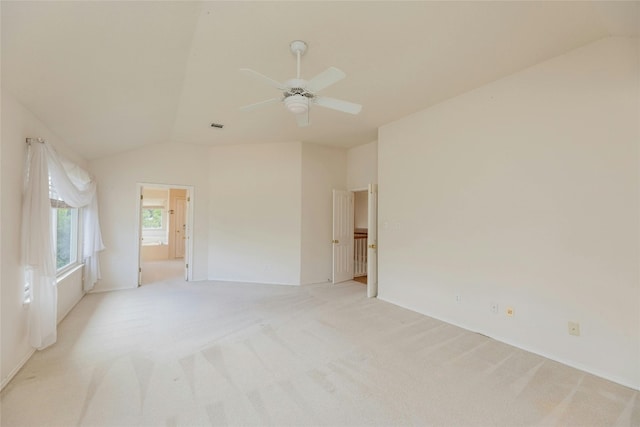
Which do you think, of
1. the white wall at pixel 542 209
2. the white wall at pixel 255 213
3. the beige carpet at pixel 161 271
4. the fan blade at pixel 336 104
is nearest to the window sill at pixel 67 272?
the beige carpet at pixel 161 271

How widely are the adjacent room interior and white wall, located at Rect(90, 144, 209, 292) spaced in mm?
541

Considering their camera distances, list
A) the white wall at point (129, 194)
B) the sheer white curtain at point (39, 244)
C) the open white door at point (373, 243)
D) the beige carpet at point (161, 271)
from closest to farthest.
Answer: the sheer white curtain at point (39, 244) < the open white door at point (373, 243) < the white wall at point (129, 194) < the beige carpet at point (161, 271)

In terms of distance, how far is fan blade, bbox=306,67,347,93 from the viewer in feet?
6.34

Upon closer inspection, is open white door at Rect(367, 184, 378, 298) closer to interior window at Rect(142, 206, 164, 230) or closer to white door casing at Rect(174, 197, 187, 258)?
white door casing at Rect(174, 197, 187, 258)

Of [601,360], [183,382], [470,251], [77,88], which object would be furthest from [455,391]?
[77,88]

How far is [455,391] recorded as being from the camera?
7.22 ft

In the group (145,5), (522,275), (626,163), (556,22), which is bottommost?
(522,275)

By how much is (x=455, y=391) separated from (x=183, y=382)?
2184mm

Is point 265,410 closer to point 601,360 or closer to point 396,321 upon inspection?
point 396,321

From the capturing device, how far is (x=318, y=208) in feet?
19.0

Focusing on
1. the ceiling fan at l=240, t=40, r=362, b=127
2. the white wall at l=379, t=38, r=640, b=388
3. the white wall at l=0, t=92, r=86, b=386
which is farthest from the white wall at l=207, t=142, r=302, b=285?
the white wall at l=0, t=92, r=86, b=386

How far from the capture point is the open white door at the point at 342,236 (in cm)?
574

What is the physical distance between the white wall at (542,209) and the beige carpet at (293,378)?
0.34 meters

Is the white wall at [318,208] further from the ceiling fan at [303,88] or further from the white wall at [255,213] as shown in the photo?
the ceiling fan at [303,88]
